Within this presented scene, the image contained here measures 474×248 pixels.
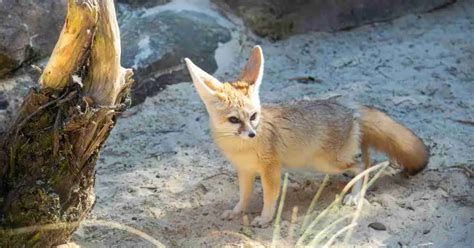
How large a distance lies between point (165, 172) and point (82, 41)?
1.39 metres

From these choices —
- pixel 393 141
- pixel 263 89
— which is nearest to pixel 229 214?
pixel 393 141

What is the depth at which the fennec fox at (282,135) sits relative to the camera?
368 cm

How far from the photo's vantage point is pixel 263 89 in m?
5.21

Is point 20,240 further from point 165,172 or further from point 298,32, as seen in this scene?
point 298,32

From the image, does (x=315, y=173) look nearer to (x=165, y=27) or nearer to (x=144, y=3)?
(x=165, y=27)

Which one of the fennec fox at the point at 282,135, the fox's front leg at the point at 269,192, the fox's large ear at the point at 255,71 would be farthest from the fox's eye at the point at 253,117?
the fox's front leg at the point at 269,192

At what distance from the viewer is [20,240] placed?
3.18 m

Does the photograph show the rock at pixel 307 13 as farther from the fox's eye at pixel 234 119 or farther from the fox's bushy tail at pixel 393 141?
the fox's eye at pixel 234 119

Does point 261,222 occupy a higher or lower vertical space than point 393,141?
lower

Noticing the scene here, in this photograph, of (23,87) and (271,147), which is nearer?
(271,147)

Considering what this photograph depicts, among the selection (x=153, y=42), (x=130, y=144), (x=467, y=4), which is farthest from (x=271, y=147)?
(x=467, y=4)

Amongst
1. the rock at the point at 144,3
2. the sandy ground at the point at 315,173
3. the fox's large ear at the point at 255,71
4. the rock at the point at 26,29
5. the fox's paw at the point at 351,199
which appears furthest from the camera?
the rock at the point at 144,3

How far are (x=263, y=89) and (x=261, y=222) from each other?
1576 mm

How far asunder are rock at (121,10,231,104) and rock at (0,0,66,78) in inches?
18.8
